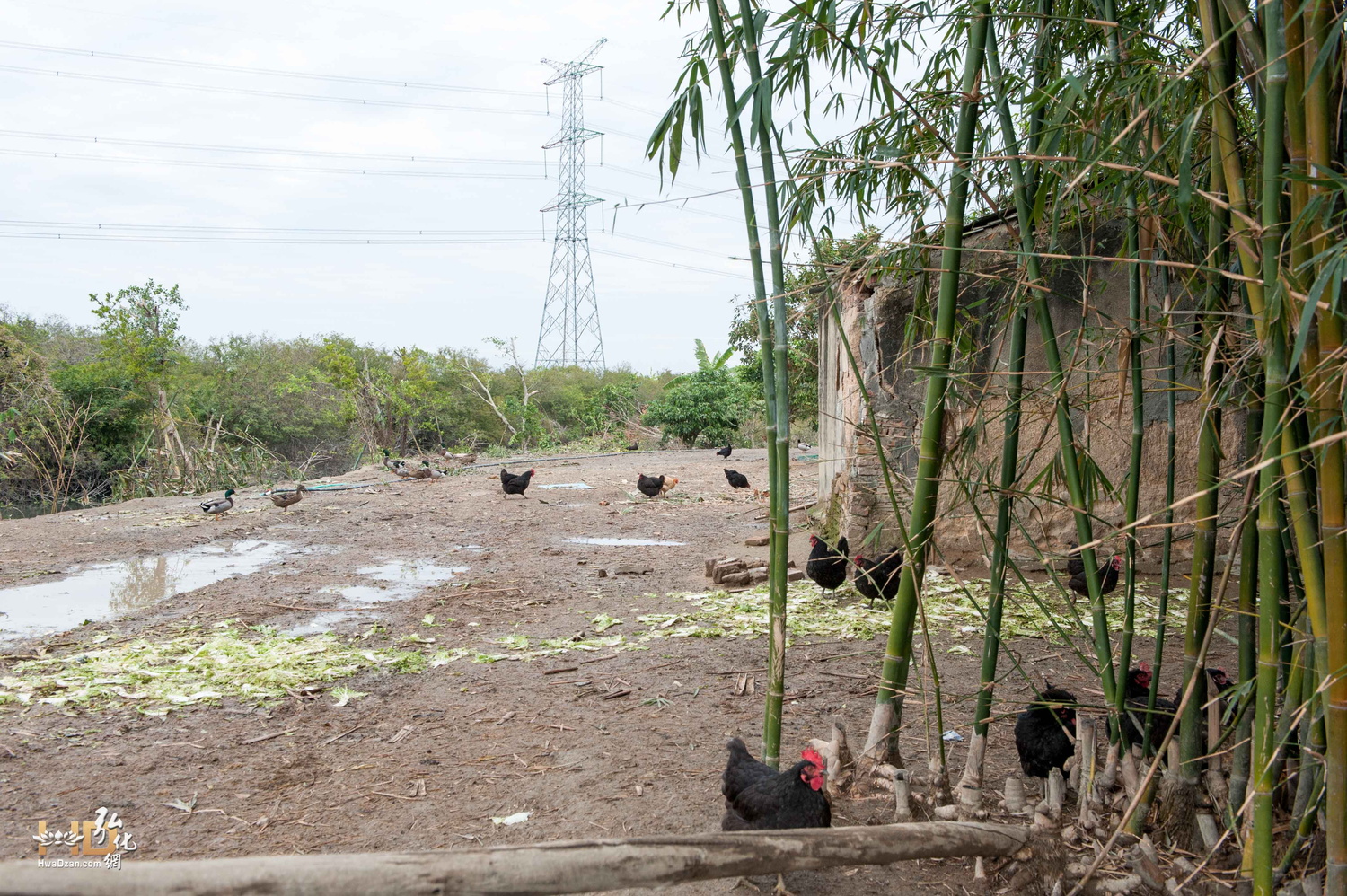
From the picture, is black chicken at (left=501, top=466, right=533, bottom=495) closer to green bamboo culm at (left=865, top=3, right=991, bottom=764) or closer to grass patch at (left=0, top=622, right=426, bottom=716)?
grass patch at (left=0, top=622, right=426, bottom=716)

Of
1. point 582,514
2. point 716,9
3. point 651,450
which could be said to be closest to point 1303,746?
point 716,9

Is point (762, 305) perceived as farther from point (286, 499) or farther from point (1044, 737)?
point (286, 499)

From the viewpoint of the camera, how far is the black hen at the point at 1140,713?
95.7 inches

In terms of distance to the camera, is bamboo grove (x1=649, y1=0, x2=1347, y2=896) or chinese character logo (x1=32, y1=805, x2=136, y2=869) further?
chinese character logo (x1=32, y1=805, x2=136, y2=869)

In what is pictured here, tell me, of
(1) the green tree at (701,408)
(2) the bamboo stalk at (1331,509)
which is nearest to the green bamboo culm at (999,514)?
(2) the bamboo stalk at (1331,509)

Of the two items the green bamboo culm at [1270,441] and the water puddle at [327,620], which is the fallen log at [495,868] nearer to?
the green bamboo culm at [1270,441]

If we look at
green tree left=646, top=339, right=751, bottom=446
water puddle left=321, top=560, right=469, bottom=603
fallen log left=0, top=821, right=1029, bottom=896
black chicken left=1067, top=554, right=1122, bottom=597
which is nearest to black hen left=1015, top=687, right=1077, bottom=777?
fallen log left=0, top=821, right=1029, bottom=896

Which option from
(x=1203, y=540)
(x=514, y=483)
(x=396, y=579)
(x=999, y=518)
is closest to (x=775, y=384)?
(x=999, y=518)

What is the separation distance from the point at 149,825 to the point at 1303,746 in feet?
11.1

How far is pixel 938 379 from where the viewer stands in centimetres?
241

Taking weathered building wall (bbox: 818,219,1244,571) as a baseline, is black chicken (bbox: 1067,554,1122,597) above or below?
below

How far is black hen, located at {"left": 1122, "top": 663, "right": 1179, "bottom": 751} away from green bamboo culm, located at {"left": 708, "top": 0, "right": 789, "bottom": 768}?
0.99 metres

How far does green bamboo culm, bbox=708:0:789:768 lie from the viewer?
7.57 ft

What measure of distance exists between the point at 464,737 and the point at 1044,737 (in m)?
2.33
